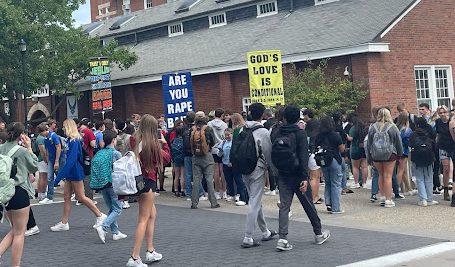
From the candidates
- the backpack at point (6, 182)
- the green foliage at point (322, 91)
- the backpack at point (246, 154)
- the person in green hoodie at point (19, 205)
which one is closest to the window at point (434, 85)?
the green foliage at point (322, 91)

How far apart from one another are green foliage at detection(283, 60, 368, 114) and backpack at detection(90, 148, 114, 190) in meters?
11.8

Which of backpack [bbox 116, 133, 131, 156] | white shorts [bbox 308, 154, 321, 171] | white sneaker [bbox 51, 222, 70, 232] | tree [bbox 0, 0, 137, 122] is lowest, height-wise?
white sneaker [bbox 51, 222, 70, 232]

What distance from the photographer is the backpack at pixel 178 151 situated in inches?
589

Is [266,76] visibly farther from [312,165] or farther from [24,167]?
[24,167]

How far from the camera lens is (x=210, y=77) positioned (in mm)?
28250

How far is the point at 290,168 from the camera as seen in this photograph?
8.88 metres

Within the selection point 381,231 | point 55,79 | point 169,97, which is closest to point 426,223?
point 381,231

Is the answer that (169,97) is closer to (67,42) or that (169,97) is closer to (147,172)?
(147,172)

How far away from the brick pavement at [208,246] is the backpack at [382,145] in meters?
2.20

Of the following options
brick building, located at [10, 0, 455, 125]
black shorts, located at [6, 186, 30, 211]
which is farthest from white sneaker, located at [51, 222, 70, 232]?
brick building, located at [10, 0, 455, 125]

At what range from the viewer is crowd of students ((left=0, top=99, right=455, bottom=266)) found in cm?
846

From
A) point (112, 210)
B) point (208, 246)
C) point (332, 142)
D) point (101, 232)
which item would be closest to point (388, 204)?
point (332, 142)

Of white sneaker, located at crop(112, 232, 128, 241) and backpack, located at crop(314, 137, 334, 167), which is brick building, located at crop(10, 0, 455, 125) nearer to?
backpack, located at crop(314, 137, 334, 167)

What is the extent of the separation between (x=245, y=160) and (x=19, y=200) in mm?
3023
